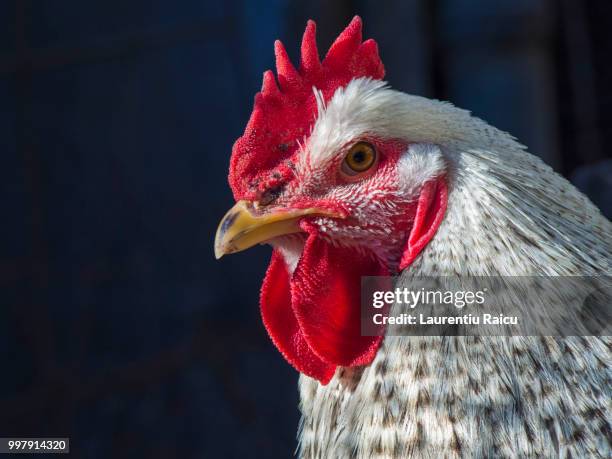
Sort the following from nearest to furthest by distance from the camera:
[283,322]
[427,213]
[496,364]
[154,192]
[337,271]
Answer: [496,364] < [427,213] < [337,271] < [283,322] < [154,192]

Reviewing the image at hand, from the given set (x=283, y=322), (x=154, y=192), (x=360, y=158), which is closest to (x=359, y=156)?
(x=360, y=158)

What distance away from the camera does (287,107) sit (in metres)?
1.73

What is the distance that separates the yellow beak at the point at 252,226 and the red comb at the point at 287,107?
2.4 inches

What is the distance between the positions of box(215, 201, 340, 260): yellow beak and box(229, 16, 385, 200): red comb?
0.20 ft

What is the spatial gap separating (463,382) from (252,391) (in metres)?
2.89

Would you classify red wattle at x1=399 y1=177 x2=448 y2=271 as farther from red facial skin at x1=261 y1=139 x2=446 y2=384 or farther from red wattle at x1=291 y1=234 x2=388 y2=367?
red wattle at x1=291 y1=234 x2=388 y2=367

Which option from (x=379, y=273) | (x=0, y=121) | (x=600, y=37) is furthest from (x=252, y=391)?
(x=600, y=37)

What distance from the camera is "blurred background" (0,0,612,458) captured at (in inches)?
154

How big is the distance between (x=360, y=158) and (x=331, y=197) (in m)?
0.12

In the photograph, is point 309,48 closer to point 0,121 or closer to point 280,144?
→ point 280,144

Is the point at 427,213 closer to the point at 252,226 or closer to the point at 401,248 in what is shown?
the point at 401,248

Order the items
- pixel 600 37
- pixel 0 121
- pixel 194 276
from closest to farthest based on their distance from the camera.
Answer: pixel 0 121, pixel 194 276, pixel 600 37

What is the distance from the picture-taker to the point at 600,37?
517 cm

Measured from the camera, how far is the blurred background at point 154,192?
3920 millimetres
